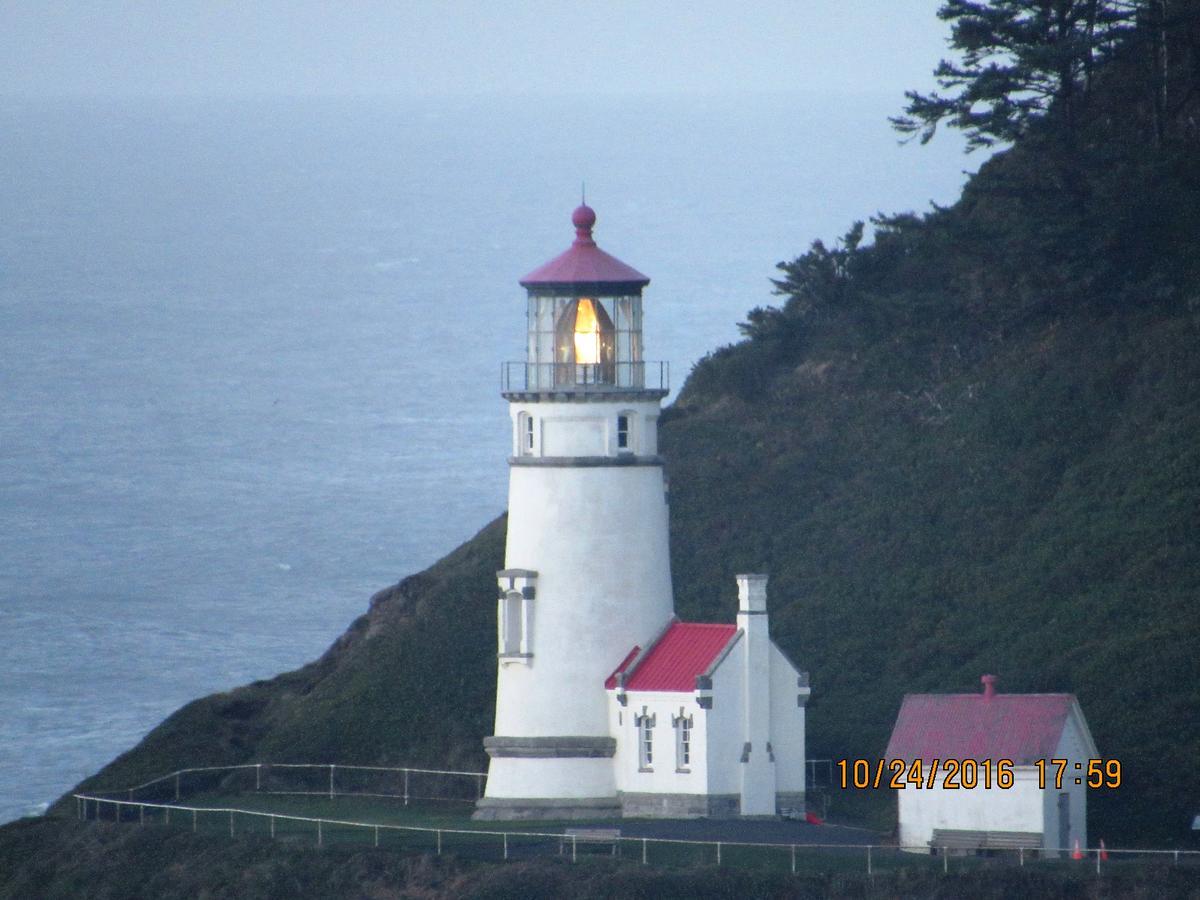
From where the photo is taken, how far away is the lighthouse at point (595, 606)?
137 feet

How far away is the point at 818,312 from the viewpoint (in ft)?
210

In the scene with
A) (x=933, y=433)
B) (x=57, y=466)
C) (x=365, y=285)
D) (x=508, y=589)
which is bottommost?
(x=508, y=589)

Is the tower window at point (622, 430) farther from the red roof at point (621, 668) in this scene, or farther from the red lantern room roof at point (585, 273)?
the red roof at point (621, 668)

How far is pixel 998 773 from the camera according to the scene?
38688 mm

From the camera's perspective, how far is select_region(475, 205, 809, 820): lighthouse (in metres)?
41.8

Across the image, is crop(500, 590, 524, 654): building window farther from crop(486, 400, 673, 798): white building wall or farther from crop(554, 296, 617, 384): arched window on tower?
crop(554, 296, 617, 384): arched window on tower

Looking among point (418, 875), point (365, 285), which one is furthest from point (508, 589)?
point (365, 285)

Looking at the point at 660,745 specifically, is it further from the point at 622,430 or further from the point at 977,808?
the point at 977,808

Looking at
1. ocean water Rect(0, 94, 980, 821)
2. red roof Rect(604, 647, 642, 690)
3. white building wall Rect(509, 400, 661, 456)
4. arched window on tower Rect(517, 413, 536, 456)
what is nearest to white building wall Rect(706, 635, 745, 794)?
red roof Rect(604, 647, 642, 690)

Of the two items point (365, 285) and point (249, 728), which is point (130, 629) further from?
point (365, 285)

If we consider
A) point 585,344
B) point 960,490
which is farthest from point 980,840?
point 960,490

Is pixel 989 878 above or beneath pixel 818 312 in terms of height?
beneath

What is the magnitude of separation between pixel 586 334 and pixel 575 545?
10.1 ft

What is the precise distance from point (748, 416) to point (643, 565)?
18968 millimetres
